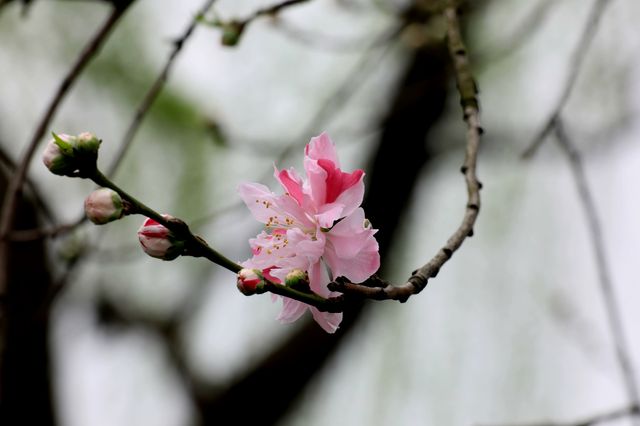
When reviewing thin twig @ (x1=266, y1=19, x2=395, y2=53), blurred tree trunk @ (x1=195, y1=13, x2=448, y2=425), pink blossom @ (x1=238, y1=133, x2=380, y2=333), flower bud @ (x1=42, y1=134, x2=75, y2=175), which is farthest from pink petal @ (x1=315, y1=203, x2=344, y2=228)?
blurred tree trunk @ (x1=195, y1=13, x2=448, y2=425)

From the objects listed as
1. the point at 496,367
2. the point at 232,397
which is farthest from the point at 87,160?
the point at 496,367

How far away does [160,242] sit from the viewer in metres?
0.75

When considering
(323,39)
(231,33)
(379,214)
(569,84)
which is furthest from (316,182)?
(379,214)

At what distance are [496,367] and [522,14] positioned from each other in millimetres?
1536

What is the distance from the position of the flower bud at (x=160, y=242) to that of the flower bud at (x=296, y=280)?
0.10 metres

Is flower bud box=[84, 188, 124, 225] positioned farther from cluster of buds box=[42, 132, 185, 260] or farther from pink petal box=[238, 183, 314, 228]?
pink petal box=[238, 183, 314, 228]

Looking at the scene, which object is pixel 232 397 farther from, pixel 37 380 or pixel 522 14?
pixel 522 14

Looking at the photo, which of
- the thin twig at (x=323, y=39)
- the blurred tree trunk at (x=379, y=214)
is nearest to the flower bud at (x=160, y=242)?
the thin twig at (x=323, y=39)

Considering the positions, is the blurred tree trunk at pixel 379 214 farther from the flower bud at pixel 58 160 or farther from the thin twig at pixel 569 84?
the flower bud at pixel 58 160

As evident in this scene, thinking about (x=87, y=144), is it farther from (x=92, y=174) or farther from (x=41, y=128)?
(x=41, y=128)

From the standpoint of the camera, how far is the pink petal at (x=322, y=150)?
2.73 feet

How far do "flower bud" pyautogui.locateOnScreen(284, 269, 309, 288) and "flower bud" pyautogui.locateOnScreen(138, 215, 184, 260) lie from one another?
0.10 metres

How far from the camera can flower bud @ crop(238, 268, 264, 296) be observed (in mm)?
731

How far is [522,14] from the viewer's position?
360cm
